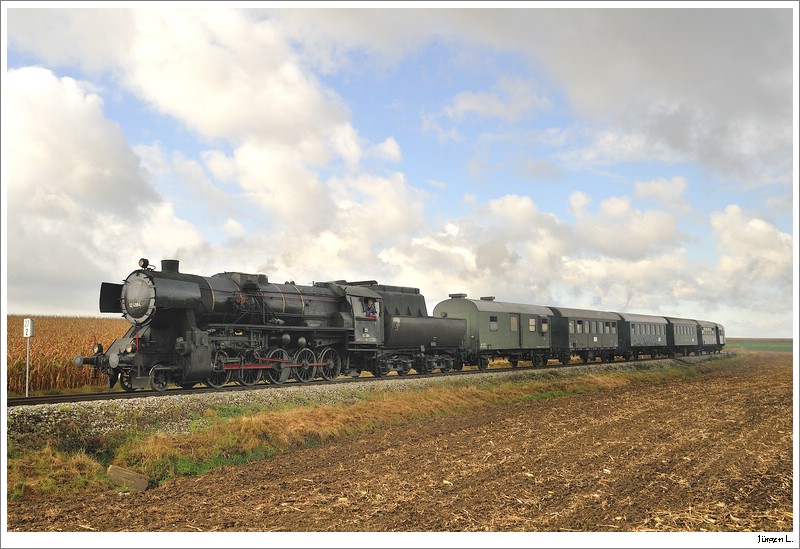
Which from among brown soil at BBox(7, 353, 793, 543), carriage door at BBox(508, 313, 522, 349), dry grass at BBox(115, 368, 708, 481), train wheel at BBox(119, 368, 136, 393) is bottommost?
brown soil at BBox(7, 353, 793, 543)

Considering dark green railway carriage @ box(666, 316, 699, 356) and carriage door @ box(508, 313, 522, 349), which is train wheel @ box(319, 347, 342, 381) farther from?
dark green railway carriage @ box(666, 316, 699, 356)

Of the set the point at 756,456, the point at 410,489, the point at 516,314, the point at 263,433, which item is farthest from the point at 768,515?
the point at 516,314

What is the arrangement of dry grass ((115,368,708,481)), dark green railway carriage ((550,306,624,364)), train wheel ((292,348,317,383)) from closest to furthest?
dry grass ((115,368,708,481)) < train wheel ((292,348,317,383)) < dark green railway carriage ((550,306,624,364))

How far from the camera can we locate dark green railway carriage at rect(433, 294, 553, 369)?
28.5 m

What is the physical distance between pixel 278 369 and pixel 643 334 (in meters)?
33.3

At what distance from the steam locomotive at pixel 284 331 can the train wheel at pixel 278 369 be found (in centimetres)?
3

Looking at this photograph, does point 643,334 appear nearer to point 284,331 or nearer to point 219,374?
→ point 284,331

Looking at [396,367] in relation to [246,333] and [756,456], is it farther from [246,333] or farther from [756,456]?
[756,456]

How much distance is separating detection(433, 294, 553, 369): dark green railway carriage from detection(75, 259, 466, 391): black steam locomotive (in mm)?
4451

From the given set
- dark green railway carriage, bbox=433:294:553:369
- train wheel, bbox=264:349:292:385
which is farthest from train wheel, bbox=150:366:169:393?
dark green railway carriage, bbox=433:294:553:369

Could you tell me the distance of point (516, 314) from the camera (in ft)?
103

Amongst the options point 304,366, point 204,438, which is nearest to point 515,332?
point 304,366

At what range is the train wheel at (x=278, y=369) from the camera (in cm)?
1831

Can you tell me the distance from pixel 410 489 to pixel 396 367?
47.6 ft
